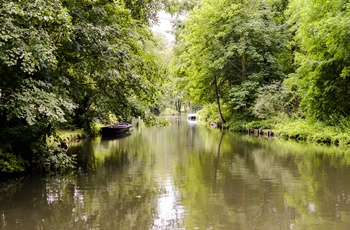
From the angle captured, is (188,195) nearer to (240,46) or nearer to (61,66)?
(61,66)

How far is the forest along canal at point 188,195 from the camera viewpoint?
5758mm

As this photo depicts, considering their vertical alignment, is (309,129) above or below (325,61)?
below

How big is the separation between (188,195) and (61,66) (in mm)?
5819

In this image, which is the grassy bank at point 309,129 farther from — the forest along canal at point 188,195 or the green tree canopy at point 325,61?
the forest along canal at point 188,195

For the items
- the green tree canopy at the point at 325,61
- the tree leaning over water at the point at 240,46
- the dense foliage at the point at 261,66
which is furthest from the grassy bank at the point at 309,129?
the tree leaning over water at the point at 240,46

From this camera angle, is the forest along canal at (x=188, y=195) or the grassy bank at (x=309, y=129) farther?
the grassy bank at (x=309, y=129)

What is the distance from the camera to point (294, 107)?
2208 cm

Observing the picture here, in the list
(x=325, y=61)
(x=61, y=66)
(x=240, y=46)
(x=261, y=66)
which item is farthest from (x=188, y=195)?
(x=261, y=66)

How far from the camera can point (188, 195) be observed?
743cm

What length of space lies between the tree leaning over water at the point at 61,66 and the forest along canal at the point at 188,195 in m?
1.40

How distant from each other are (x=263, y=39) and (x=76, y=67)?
17168mm

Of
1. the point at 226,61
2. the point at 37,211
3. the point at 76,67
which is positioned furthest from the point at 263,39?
the point at 37,211

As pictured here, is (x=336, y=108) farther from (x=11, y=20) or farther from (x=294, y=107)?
(x=11, y=20)

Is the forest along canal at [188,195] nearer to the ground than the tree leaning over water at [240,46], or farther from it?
nearer to the ground
